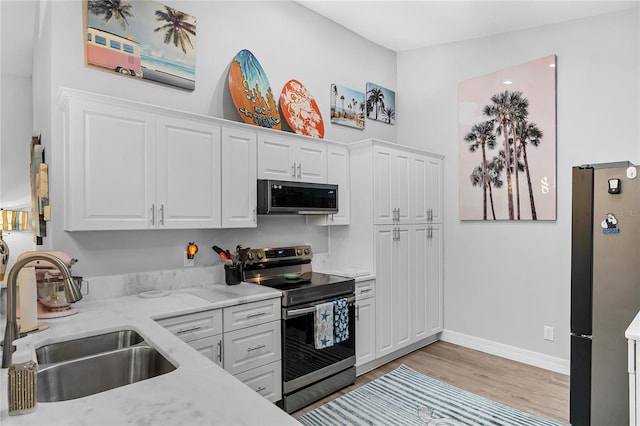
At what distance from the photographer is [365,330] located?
→ 3400mm

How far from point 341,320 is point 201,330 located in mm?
1184

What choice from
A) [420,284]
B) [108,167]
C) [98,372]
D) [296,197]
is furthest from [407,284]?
[98,372]

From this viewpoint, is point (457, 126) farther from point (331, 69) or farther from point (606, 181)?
point (606, 181)

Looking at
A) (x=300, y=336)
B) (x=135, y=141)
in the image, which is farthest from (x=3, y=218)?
(x=300, y=336)

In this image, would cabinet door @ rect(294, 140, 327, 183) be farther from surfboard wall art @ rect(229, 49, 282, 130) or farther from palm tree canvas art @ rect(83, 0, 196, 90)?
palm tree canvas art @ rect(83, 0, 196, 90)

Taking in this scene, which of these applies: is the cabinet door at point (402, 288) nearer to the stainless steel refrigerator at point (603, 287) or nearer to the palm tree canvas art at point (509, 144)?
the palm tree canvas art at point (509, 144)

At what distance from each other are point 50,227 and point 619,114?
14.4ft

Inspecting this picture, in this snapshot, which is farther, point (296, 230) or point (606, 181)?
point (296, 230)

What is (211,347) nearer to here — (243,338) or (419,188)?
(243,338)

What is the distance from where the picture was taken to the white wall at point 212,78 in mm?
2395

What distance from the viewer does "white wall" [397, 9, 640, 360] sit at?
3.27 meters

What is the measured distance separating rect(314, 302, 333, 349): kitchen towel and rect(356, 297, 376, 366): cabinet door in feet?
1.37

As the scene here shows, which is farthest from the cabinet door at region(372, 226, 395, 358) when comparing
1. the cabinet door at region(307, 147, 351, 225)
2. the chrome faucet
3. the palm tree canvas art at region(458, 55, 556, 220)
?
the chrome faucet

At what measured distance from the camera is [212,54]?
121 inches
